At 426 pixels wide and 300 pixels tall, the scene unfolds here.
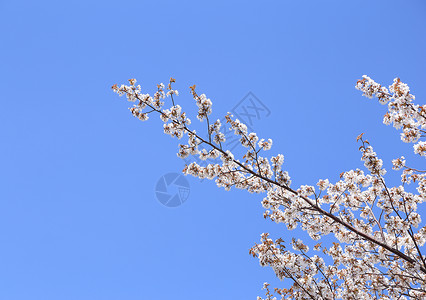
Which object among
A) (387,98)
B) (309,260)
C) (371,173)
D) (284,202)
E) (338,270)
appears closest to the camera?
(387,98)

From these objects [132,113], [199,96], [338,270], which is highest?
[132,113]

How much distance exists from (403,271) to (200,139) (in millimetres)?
6529

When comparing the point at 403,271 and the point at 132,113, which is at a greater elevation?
the point at 132,113

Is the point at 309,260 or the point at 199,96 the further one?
the point at 309,260

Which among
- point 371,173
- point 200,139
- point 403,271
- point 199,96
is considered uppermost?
point 199,96

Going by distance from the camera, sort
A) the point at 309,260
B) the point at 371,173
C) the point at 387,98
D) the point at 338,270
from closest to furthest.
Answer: the point at 387,98, the point at 371,173, the point at 309,260, the point at 338,270

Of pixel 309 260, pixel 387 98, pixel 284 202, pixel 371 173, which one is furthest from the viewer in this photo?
pixel 309 260

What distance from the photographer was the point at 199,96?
21.6ft

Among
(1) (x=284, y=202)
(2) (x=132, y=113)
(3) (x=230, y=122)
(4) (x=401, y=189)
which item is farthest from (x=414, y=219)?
(2) (x=132, y=113)

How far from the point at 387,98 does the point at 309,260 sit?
4672 mm

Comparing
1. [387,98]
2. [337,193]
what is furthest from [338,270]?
[387,98]

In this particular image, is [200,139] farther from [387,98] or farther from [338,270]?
[338,270]

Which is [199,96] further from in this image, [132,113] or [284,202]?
[284,202]

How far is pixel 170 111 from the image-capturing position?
6734 mm
